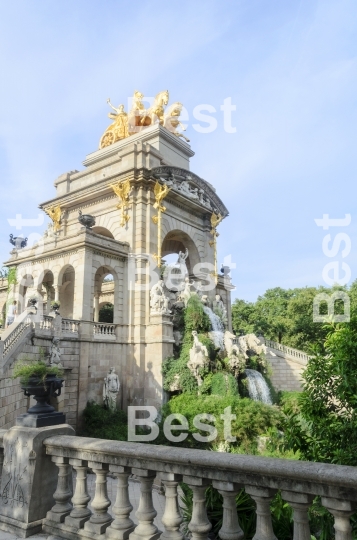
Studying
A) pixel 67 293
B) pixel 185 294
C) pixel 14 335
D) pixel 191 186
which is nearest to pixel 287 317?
pixel 191 186

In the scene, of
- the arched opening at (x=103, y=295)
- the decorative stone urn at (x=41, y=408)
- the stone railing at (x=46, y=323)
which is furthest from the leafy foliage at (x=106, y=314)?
the decorative stone urn at (x=41, y=408)

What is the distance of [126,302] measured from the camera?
2112 centimetres

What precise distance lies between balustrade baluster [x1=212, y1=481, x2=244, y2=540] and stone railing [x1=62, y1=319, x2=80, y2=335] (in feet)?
49.1

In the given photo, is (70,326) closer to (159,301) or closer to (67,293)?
(159,301)

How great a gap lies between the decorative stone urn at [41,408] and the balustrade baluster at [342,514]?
3.29 m

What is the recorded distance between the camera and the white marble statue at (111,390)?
18.9 metres

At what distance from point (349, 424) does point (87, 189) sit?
22473mm

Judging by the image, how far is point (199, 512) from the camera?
11.8 ft

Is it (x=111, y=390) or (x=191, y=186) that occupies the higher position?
(x=191, y=186)

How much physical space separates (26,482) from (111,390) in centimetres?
1493

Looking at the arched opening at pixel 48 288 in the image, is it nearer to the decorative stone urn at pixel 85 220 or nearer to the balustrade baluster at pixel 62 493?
the decorative stone urn at pixel 85 220

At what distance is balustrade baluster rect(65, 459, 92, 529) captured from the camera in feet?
13.9

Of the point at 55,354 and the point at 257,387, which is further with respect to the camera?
the point at 257,387

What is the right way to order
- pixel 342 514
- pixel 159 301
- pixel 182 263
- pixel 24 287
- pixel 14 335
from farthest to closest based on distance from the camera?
pixel 182 263, pixel 24 287, pixel 159 301, pixel 14 335, pixel 342 514
